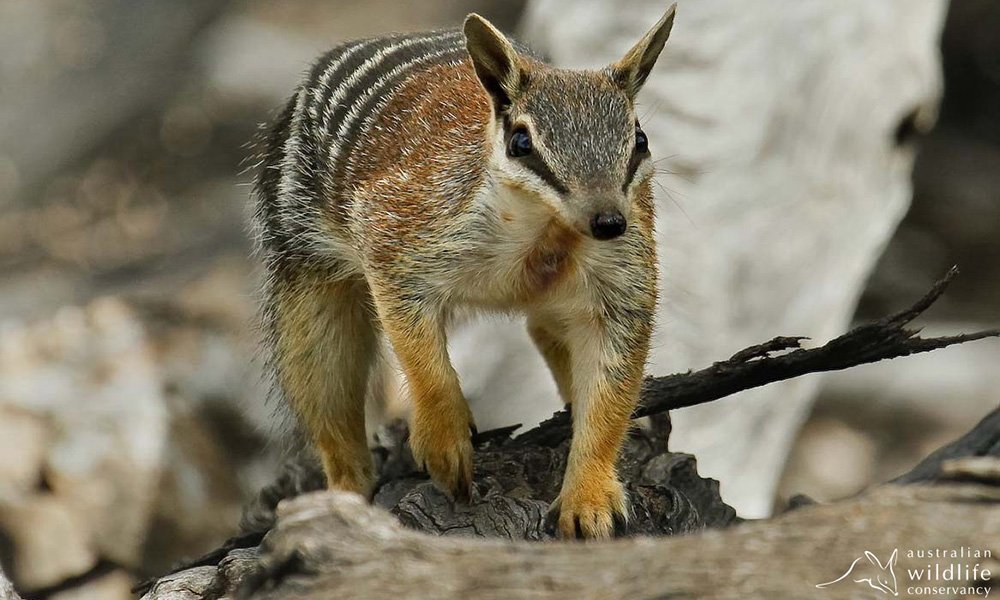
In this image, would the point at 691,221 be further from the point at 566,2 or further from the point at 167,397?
the point at 167,397

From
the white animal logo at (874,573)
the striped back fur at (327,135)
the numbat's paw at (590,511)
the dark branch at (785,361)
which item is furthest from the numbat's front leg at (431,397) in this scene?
the white animal logo at (874,573)

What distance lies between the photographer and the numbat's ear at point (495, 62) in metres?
4.77

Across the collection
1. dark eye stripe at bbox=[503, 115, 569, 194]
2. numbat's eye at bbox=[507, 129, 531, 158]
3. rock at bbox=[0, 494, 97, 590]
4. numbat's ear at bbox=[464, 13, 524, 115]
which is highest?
numbat's ear at bbox=[464, 13, 524, 115]

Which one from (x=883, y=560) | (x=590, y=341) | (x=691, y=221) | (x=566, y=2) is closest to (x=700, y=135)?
(x=691, y=221)

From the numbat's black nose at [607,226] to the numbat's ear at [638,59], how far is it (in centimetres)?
93

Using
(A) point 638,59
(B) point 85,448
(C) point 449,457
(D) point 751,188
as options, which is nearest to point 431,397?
(C) point 449,457

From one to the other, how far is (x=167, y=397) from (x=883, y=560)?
23.7ft

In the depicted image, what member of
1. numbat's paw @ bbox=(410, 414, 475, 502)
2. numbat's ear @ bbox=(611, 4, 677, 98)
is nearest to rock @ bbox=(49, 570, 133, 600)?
numbat's paw @ bbox=(410, 414, 475, 502)

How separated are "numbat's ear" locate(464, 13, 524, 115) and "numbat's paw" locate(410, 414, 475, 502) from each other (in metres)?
1.24

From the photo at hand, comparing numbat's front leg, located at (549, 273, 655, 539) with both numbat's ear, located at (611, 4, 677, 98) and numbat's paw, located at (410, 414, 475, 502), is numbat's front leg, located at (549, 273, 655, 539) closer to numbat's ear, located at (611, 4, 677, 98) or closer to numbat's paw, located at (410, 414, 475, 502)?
numbat's paw, located at (410, 414, 475, 502)

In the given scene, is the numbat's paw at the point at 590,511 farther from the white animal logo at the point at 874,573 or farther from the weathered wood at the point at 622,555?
the white animal logo at the point at 874,573

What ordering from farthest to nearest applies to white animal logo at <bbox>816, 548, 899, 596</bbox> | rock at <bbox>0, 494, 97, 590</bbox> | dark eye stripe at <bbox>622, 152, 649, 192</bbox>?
rock at <bbox>0, 494, 97, 590</bbox> < dark eye stripe at <bbox>622, 152, 649, 192</bbox> < white animal logo at <bbox>816, 548, 899, 596</bbox>

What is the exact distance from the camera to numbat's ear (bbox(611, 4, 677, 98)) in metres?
4.88

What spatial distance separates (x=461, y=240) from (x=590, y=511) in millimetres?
1134
